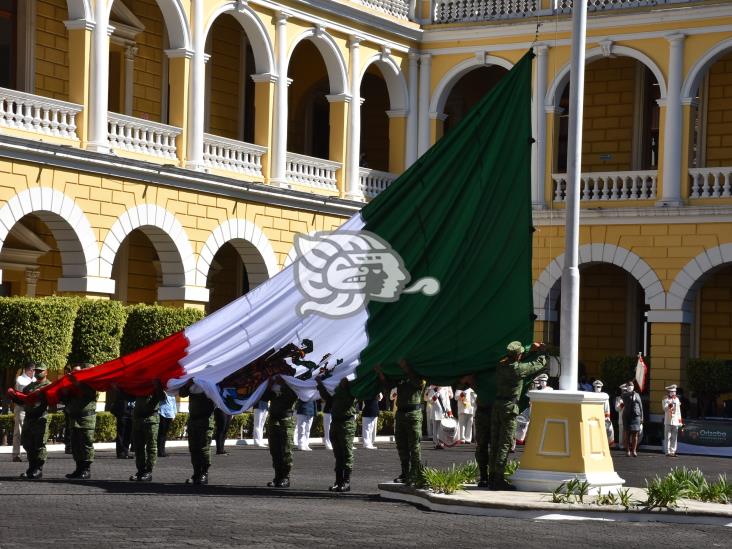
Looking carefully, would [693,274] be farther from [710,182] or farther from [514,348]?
[514,348]

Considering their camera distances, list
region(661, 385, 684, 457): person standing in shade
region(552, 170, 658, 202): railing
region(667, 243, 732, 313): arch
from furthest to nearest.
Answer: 1. region(552, 170, 658, 202): railing
2. region(667, 243, 732, 313): arch
3. region(661, 385, 684, 457): person standing in shade

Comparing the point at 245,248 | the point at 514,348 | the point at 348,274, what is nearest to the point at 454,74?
the point at 245,248

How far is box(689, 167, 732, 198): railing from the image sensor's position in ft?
116

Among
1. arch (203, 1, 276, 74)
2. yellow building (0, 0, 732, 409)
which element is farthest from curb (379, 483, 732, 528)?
arch (203, 1, 276, 74)

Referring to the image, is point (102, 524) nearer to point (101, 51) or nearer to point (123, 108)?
point (101, 51)

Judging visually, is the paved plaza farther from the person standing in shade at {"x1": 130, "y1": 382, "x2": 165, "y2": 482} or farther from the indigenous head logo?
the indigenous head logo

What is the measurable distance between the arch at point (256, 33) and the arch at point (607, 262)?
316 inches

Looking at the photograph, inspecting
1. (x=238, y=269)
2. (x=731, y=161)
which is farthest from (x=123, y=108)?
(x=731, y=161)

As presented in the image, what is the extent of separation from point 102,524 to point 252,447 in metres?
14.4

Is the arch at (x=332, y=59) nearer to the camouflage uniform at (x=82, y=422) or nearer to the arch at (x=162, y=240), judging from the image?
the arch at (x=162, y=240)

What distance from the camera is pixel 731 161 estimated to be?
37.6 meters

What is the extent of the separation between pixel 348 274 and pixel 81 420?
3.59 meters

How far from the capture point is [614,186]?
3659 centimetres

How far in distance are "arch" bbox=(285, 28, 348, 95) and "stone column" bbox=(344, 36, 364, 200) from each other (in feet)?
1.02
